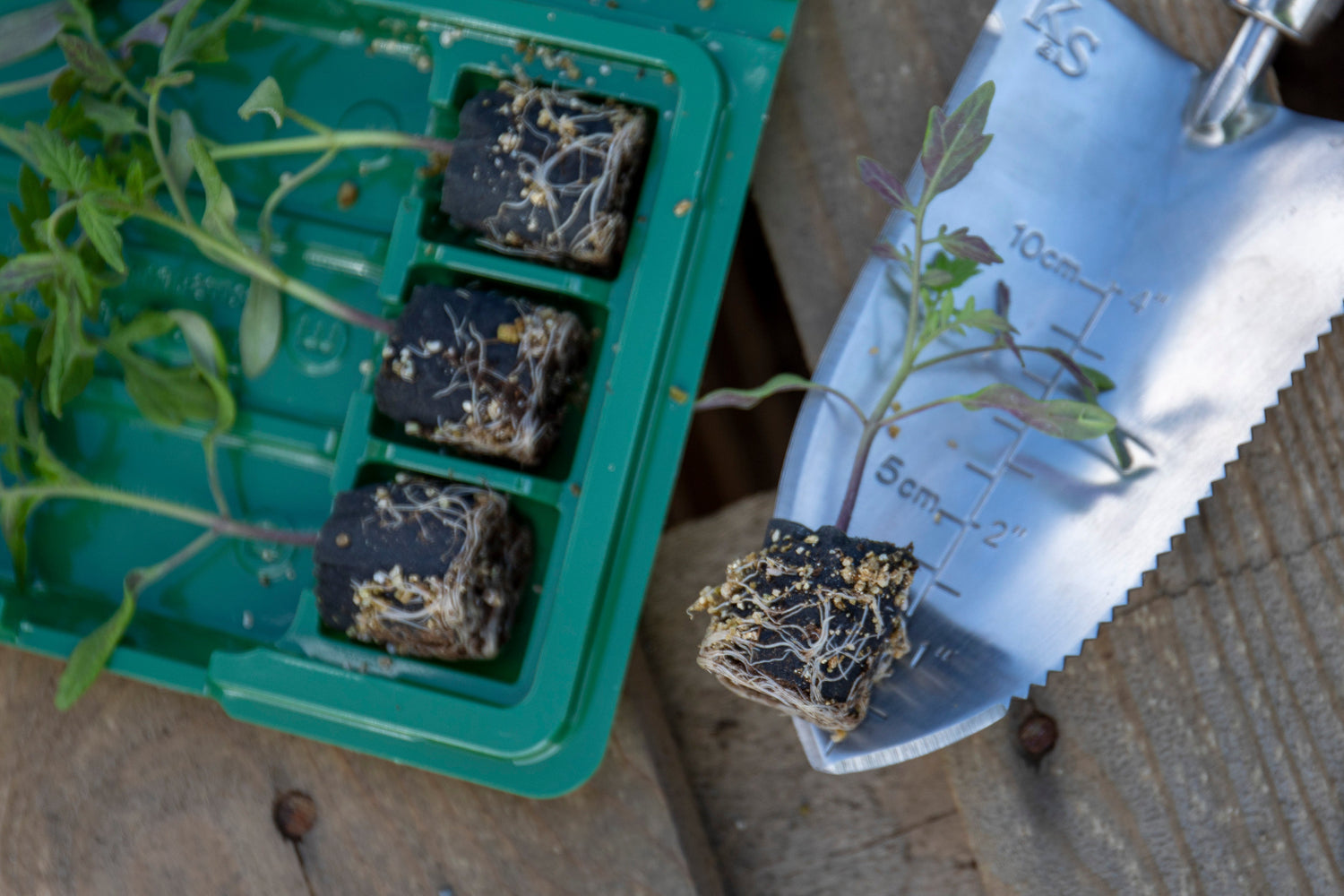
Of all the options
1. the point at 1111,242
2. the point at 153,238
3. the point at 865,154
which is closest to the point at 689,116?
the point at 865,154

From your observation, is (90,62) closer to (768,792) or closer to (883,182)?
(883,182)

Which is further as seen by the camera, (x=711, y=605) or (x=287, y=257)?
(x=287, y=257)

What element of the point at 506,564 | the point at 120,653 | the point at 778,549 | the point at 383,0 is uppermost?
the point at 383,0

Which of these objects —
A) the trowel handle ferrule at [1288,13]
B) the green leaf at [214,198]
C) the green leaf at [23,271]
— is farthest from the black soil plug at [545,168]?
the trowel handle ferrule at [1288,13]

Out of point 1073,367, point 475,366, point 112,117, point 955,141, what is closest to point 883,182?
point 955,141

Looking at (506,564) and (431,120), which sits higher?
(431,120)

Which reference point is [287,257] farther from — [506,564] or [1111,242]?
[1111,242]

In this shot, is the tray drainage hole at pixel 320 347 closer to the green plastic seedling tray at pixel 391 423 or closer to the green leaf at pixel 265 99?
the green plastic seedling tray at pixel 391 423
